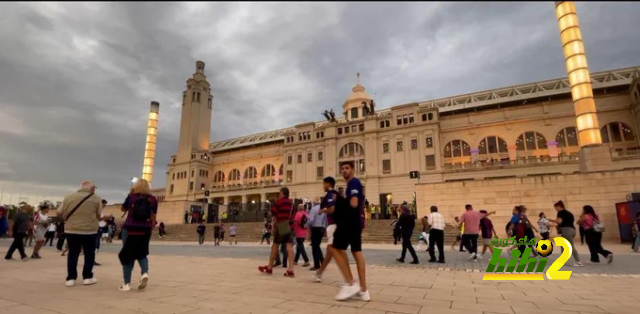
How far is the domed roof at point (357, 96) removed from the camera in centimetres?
5193

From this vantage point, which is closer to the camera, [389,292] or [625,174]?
[389,292]

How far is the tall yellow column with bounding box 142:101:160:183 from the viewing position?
58.4m

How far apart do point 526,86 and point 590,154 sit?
78.3 ft

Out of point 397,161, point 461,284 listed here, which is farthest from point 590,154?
point 461,284

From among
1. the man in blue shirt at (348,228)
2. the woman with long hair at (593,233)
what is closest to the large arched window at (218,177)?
the woman with long hair at (593,233)

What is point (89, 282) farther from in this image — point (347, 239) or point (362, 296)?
point (362, 296)

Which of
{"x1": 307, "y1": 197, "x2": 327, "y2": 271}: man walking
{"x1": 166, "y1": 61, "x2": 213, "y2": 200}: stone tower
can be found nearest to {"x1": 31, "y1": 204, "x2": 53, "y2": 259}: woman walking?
{"x1": 307, "y1": 197, "x2": 327, "y2": 271}: man walking

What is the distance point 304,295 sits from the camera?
14.8 feet

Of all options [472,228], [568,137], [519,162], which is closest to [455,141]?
[519,162]

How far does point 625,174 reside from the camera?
17.6m

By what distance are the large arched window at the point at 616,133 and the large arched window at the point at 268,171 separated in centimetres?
4466

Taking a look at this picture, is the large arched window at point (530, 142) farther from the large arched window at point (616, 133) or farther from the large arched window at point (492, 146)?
the large arched window at point (616, 133)

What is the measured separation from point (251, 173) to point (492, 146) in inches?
1546

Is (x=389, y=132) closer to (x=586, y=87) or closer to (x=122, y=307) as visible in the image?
(x=586, y=87)
